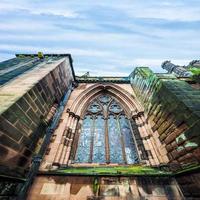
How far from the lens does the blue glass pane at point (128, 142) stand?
4905mm

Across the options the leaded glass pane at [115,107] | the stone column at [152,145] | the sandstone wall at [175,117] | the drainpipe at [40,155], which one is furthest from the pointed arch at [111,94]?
the stone column at [152,145]

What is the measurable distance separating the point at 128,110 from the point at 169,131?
261cm

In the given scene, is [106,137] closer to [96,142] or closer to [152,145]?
[96,142]

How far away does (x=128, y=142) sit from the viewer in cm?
545

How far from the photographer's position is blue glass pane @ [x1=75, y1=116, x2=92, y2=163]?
4906 millimetres

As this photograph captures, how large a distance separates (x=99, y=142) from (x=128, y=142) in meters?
1.05

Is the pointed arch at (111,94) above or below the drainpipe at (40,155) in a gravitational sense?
above

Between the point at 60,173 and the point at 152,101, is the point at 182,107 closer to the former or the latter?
the point at 152,101

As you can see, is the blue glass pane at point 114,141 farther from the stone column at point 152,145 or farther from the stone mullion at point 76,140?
the stone mullion at point 76,140

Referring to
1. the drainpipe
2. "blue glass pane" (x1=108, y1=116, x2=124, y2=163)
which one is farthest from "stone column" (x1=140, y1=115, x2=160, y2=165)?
the drainpipe

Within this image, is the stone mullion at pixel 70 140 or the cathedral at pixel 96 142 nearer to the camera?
the cathedral at pixel 96 142

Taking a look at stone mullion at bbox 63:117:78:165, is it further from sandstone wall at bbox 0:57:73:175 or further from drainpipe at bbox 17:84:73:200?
sandstone wall at bbox 0:57:73:175

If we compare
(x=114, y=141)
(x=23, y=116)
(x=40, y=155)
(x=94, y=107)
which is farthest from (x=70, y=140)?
(x=94, y=107)

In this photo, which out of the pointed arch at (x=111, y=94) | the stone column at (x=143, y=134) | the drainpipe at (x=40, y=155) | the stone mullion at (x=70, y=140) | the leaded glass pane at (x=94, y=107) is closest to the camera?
the drainpipe at (x=40, y=155)
